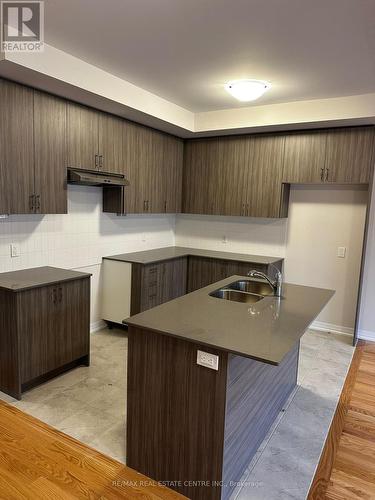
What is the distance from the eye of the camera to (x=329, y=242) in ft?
15.0

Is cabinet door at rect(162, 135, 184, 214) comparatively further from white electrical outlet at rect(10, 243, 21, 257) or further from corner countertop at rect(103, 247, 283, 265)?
white electrical outlet at rect(10, 243, 21, 257)

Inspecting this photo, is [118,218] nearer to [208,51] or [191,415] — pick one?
[208,51]

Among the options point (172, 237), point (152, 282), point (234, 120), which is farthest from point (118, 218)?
point (234, 120)

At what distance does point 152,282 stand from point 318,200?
2375 mm

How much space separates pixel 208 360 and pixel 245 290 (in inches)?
56.9

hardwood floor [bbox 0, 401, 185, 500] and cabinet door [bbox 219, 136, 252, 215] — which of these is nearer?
hardwood floor [bbox 0, 401, 185, 500]

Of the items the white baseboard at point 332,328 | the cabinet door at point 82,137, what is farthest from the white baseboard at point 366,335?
A: the cabinet door at point 82,137

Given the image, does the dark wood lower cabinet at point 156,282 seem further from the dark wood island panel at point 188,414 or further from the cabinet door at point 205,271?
the dark wood island panel at point 188,414

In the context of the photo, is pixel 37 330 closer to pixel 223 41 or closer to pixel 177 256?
pixel 177 256

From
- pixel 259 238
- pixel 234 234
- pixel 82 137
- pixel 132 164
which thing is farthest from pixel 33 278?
pixel 259 238

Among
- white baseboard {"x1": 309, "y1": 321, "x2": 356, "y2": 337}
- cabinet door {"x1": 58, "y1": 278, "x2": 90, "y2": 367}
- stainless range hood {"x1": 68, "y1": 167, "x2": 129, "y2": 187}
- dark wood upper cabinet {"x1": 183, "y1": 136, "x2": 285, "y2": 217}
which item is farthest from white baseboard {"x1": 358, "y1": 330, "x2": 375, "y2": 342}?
stainless range hood {"x1": 68, "y1": 167, "x2": 129, "y2": 187}

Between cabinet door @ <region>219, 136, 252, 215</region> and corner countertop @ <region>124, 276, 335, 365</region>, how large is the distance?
2.31 m

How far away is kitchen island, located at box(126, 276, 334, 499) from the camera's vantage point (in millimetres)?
1761

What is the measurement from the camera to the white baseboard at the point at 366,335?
4371mm
